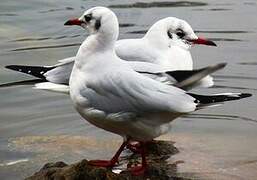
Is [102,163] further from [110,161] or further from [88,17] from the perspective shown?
[88,17]

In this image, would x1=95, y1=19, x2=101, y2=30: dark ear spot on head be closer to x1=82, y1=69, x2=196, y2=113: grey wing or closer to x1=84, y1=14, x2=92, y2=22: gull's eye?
x1=84, y1=14, x2=92, y2=22: gull's eye

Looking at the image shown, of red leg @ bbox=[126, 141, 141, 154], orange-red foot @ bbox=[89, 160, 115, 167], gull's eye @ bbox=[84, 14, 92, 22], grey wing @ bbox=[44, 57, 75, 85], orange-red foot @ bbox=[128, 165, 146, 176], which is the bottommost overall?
red leg @ bbox=[126, 141, 141, 154]

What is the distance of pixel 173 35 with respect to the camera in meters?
6.32

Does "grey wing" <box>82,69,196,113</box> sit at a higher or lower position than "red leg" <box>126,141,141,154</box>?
higher

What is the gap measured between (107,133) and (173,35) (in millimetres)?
Answer: 988

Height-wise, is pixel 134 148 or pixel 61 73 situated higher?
pixel 61 73

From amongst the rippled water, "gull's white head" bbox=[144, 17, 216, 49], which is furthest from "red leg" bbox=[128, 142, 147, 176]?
"gull's white head" bbox=[144, 17, 216, 49]

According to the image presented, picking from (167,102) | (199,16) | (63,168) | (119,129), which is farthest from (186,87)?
(199,16)

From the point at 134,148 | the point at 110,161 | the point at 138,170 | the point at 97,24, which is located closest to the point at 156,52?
the point at 134,148

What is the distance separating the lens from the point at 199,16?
10.5 m

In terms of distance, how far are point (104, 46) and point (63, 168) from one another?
3.07ft

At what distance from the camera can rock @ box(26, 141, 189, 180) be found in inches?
172

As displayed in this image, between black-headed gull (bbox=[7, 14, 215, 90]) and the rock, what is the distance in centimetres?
58

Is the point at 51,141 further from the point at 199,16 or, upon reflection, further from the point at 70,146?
the point at 199,16
